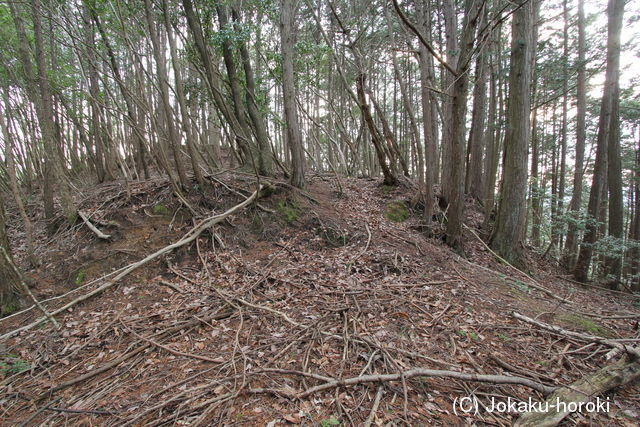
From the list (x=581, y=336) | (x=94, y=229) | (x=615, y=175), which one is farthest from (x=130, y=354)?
(x=615, y=175)

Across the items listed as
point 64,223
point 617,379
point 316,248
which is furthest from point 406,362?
point 64,223

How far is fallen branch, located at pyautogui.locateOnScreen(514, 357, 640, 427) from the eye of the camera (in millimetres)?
2203

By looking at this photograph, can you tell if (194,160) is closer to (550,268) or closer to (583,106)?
(550,268)

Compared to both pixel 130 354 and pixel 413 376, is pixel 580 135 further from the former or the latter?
pixel 130 354

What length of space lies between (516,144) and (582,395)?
565cm

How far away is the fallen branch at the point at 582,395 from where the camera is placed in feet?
7.23

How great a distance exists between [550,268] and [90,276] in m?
10.8

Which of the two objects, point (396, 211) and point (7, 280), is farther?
point (396, 211)

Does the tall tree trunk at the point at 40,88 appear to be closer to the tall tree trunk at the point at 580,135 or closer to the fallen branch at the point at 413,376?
the fallen branch at the point at 413,376

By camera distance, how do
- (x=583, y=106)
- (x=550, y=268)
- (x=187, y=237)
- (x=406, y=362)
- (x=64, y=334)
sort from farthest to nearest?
(x=583, y=106) → (x=550, y=268) → (x=187, y=237) → (x=64, y=334) → (x=406, y=362)

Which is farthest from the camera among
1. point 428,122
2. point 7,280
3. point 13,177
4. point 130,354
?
point 428,122

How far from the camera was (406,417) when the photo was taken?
7.38ft

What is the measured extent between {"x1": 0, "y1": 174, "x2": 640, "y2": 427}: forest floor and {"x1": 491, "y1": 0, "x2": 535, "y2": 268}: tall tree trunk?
77cm

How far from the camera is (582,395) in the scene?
239cm
